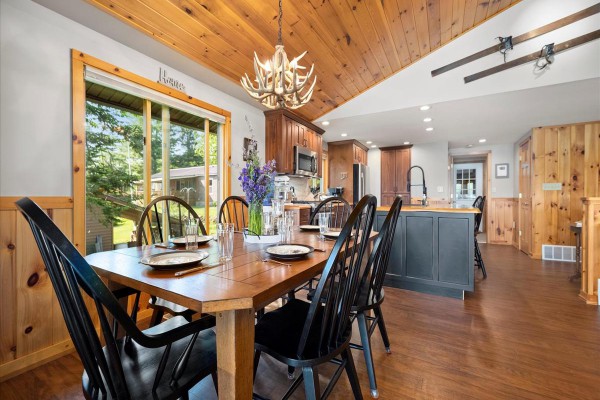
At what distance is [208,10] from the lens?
202cm

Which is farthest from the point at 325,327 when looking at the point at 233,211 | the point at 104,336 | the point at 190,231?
the point at 233,211

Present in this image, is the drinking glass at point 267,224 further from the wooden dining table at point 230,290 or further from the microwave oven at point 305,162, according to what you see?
the microwave oven at point 305,162

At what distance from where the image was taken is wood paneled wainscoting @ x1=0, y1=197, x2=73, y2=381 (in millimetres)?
1587

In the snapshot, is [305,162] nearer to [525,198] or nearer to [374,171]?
[374,171]

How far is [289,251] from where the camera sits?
1.32m

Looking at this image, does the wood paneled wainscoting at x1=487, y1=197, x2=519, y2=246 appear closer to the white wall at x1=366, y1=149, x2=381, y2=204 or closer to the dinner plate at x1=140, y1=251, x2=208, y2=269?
the white wall at x1=366, y1=149, x2=381, y2=204

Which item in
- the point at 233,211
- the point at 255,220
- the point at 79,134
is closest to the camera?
the point at 255,220

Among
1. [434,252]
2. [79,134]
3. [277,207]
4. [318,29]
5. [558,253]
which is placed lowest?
[558,253]

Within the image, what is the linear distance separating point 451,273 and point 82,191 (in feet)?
11.0

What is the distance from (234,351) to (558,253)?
5.72 metres

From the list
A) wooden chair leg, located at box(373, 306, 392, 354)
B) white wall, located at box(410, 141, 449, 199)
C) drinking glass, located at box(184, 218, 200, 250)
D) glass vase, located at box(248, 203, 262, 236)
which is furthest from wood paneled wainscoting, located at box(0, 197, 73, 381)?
white wall, located at box(410, 141, 449, 199)

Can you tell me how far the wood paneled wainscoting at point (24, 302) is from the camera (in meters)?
1.59

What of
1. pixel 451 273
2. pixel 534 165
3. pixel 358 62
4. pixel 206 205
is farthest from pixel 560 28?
pixel 206 205

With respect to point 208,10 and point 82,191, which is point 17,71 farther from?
point 208,10
